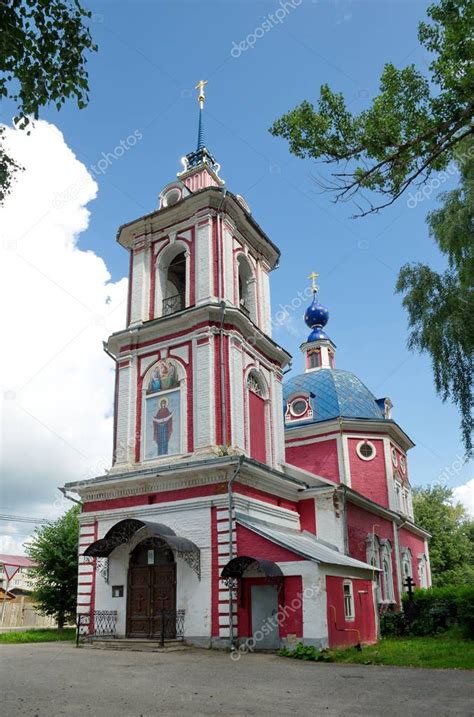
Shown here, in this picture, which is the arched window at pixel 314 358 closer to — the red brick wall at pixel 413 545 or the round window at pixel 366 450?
the round window at pixel 366 450

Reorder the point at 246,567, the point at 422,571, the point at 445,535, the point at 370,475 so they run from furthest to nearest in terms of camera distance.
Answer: the point at 445,535
the point at 422,571
the point at 370,475
the point at 246,567

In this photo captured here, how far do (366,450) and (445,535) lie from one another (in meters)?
17.1

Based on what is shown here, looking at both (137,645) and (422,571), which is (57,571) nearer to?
(137,645)

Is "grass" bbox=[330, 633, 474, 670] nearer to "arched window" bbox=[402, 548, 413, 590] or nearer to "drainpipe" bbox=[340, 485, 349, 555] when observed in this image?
"drainpipe" bbox=[340, 485, 349, 555]

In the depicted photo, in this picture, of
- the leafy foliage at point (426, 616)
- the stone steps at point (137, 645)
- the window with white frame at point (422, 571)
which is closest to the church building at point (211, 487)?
the stone steps at point (137, 645)

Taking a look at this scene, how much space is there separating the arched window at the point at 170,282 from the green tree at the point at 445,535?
2627cm

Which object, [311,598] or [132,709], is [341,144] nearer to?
[132,709]

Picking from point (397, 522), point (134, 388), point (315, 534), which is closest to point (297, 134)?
point (134, 388)

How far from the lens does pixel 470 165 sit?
13367 millimetres

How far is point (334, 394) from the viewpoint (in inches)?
1051

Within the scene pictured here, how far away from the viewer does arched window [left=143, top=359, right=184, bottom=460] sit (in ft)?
56.5

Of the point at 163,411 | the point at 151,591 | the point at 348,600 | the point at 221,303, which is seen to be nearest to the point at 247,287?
the point at 221,303

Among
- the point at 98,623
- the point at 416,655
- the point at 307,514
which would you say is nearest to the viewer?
the point at 416,655

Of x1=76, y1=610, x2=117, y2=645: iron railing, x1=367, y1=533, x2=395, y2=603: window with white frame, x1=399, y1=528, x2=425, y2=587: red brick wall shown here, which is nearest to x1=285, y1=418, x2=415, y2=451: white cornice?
x1=399, y1=528, x2=425, y2=587: red brick wall
